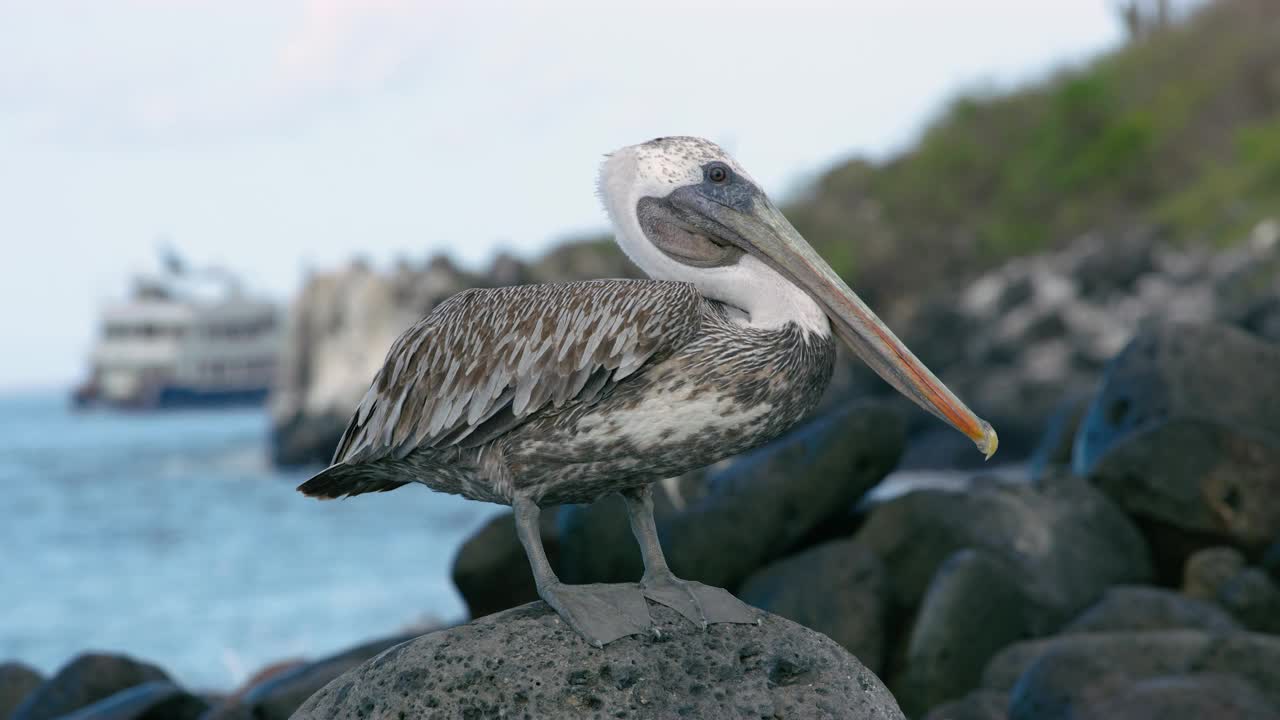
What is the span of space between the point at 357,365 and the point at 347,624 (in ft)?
100

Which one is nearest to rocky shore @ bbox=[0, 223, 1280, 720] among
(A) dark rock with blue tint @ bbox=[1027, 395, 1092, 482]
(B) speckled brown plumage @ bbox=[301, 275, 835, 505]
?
(B) speckled brown plumage @ bbox=[301, 275, 835, 505]

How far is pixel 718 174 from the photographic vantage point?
4328 millimetres

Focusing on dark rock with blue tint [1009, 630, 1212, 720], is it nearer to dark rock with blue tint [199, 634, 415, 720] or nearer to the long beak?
the long beak

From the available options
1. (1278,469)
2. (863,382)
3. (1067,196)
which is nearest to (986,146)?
(1067,196)

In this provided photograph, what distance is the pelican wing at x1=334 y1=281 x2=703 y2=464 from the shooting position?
4055 millimetres

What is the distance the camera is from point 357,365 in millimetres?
49375

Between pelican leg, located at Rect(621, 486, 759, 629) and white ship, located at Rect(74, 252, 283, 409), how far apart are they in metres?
90.7

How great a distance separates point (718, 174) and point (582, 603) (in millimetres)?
1402

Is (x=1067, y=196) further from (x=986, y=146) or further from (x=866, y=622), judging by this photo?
(x=866, y=622)

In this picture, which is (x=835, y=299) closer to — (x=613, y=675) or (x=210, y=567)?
(x=613, y=675)

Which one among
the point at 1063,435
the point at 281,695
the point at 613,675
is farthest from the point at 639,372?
the point at 1063,435

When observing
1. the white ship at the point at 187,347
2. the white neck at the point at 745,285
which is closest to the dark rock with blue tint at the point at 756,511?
the white neck at the point at 745,285

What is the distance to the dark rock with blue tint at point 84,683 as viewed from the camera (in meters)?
8.09

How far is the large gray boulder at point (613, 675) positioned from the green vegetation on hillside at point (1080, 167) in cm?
3672
